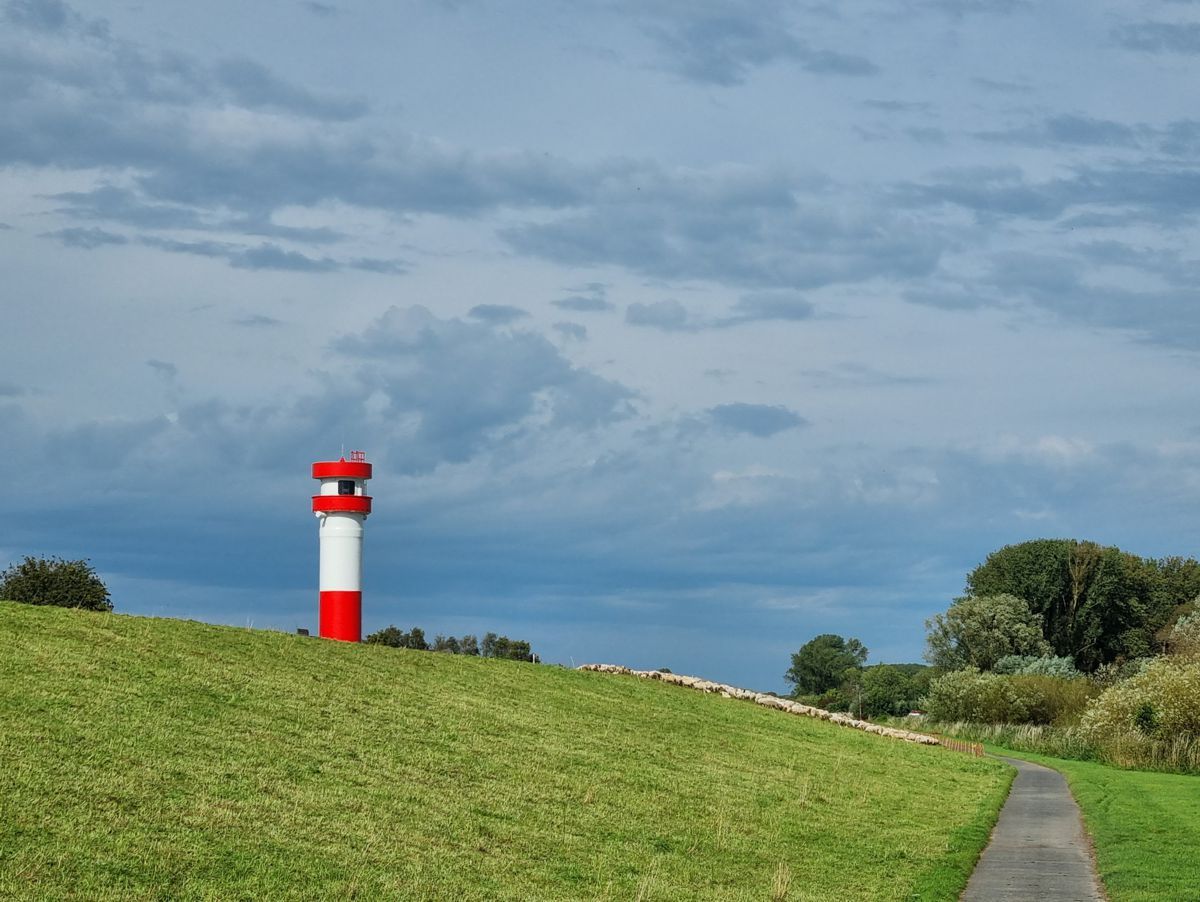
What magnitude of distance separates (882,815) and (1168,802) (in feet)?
35.5


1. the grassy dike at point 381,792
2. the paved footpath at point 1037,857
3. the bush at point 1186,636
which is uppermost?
the bush at point 1186,636

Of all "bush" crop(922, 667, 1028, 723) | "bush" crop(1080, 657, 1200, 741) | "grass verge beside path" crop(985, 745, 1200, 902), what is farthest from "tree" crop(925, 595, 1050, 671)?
"grass verge beside path" crop(985, 745, 1200, 902)

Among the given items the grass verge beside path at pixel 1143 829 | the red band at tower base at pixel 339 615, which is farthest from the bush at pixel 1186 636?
the red band at tower base at pixel 339 615

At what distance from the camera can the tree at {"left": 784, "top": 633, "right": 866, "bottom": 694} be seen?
137m

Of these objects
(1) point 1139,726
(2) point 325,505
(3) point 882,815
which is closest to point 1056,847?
(3) point 882,815

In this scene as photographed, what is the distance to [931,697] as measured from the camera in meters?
81.8

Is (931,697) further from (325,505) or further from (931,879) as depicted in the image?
(931,879)

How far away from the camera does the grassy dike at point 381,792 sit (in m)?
17.8

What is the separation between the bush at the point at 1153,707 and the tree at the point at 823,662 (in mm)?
75573

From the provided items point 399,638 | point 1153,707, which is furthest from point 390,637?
point 1153,707

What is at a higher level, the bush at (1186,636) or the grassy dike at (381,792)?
the bush at (1186,636)

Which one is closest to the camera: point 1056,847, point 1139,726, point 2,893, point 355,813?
point 2,893

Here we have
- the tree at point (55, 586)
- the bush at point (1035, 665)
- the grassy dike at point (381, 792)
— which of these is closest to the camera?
the grassy dike at point (381, 792)

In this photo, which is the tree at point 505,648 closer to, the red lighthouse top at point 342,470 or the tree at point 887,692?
the red lighthouse top at point 342,470
